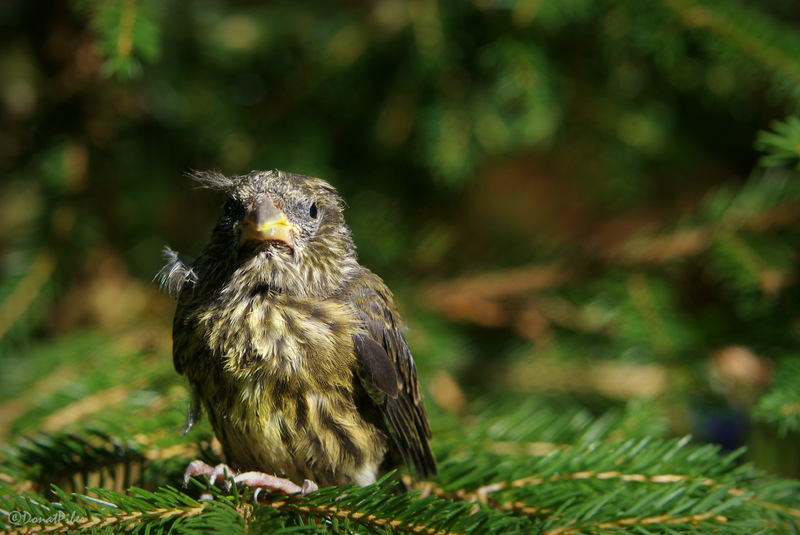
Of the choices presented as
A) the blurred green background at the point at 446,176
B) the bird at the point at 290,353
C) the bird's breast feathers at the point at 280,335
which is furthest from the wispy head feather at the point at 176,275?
the blurred green background at the point at 446,176

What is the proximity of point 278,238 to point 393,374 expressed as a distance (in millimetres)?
441

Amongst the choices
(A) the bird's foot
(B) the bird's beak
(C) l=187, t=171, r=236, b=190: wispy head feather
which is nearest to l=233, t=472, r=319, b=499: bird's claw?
(A) the bird's foot

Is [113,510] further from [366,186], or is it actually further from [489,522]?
[366,186]

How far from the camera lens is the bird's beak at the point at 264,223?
5.18 feet

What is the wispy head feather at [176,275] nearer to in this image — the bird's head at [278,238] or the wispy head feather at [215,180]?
the bird's head at [278,238]

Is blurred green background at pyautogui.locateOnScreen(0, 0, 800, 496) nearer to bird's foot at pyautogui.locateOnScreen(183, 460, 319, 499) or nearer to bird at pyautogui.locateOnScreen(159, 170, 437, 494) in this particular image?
bird at pyautogui.locateOnScreen(159, 170, 437, 494)

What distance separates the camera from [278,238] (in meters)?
1.63

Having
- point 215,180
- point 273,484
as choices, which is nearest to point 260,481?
point 273,484

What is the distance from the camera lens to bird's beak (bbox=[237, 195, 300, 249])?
1580 millimetres

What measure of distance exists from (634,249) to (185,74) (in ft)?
6.86

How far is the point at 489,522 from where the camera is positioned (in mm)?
1305

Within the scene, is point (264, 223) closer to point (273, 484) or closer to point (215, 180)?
point (215, 180)

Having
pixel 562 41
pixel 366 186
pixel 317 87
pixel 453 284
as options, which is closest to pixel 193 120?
pixel 317 87

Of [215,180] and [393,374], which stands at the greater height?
[215,180]
